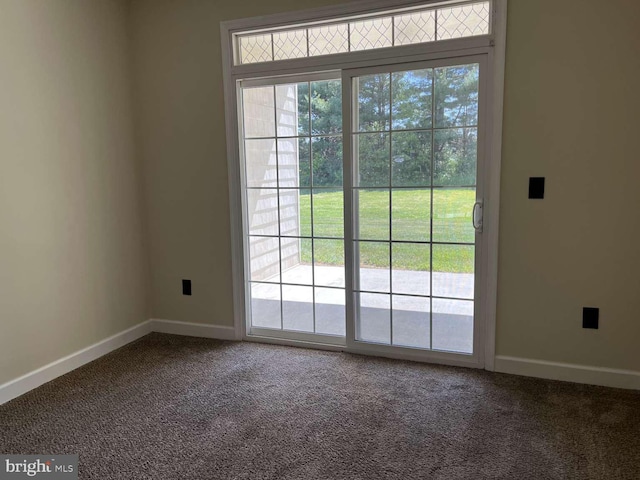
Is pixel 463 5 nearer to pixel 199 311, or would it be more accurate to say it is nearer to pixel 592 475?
pixel 592 475

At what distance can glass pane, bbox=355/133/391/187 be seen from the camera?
2963mm

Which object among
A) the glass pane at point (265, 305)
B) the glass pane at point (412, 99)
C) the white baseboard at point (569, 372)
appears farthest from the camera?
the glass pane at point (265, 305)

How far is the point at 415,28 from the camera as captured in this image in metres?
2.81

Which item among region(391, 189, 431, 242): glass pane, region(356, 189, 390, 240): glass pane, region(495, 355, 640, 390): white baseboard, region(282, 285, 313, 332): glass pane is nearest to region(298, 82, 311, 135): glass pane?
region(356, 189, 390, 240): glass pane

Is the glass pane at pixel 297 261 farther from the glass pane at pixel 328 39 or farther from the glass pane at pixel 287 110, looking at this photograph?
the glass pane at pixel 328 39

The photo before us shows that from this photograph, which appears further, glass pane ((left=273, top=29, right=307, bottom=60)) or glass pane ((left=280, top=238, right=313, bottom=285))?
glass pane ((left=280, top=238, right=313, bottom=285))

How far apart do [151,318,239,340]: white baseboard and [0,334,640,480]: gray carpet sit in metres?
0.42

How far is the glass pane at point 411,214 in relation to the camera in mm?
2916

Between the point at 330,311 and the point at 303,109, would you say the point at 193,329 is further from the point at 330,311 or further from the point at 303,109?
the point at 303,109

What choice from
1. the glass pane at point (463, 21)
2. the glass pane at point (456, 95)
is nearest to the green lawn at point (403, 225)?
the glass pane at point (456, 95)

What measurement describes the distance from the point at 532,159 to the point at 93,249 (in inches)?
116

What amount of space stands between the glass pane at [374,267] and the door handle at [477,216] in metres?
0.58

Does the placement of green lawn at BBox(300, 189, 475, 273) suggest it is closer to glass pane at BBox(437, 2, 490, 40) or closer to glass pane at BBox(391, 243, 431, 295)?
glass pane at BBox(391, 243, 431, 295)

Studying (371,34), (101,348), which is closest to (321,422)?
(101,348)
